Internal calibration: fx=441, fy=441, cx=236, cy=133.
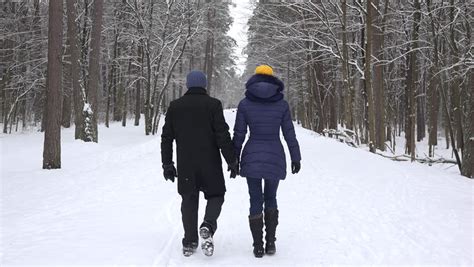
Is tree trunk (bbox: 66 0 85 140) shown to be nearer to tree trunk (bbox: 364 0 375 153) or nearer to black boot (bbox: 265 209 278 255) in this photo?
tree trunk (bbox: 364 0 375 153)

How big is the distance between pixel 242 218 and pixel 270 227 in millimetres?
1963

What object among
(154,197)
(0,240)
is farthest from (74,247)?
(154,197)

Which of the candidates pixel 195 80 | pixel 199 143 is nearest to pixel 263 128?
pixel 199 143

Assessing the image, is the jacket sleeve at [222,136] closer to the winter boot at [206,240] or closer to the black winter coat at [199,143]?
the black winter coat at [199,143]

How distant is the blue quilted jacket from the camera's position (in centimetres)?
491

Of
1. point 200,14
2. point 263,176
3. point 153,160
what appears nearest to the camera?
point 263,176

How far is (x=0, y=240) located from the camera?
18.4ft

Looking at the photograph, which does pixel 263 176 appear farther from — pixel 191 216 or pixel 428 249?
pixel 428 249

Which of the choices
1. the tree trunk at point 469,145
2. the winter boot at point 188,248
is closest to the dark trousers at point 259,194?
the winter boot at point 188,248

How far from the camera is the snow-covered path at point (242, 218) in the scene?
502cm

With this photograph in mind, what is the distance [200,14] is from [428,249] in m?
23.2

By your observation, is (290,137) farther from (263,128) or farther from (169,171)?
(169,171)

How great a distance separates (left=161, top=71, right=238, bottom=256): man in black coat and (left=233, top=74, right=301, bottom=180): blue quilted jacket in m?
0.18

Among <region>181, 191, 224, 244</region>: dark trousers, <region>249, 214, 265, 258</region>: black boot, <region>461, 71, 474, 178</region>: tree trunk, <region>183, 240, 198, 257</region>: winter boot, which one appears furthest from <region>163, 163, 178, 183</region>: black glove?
<region>461, 71, 474, 178</region>: tree trunk
